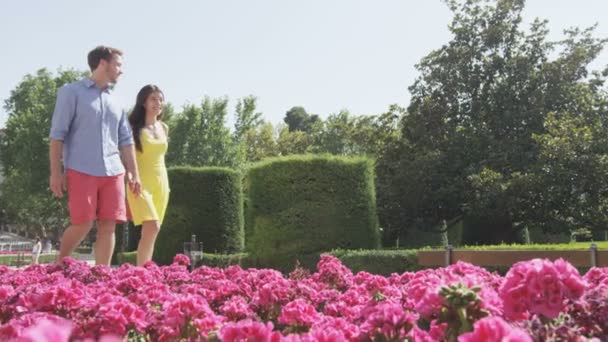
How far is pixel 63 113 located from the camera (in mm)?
5520

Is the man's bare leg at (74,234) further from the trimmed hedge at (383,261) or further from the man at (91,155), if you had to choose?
the trimmed hedge at (383,261)

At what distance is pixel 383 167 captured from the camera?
1927 centimetres

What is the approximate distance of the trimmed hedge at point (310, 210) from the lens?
11.5 m

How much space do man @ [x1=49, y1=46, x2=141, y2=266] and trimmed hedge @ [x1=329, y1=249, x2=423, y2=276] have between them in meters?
4.54

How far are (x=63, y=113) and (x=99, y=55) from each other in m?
0.59

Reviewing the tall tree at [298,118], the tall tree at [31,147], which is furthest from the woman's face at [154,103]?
the tall tree at [298,118]

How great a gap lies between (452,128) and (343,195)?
8.20 metres

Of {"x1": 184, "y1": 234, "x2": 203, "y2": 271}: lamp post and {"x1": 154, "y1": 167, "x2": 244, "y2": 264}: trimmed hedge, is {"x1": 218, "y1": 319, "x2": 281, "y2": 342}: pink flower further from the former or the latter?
{"x1": 154, "y1": 167, "x2": 244, "y2": 264}: trimmed hedge

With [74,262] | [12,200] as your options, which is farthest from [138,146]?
[12,200]

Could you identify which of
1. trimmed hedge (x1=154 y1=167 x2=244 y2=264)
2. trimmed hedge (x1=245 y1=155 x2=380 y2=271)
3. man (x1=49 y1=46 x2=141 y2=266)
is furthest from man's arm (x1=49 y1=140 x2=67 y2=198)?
trimmed hedge (x1=154 y1=167 x2=244 y2=264)

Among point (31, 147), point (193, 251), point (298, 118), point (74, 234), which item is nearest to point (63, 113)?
point (74, 234)

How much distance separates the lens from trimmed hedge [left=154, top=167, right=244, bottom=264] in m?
15.5

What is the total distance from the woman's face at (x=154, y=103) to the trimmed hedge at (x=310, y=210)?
497cm

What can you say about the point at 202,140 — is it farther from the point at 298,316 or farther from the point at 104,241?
the point at 298,316
